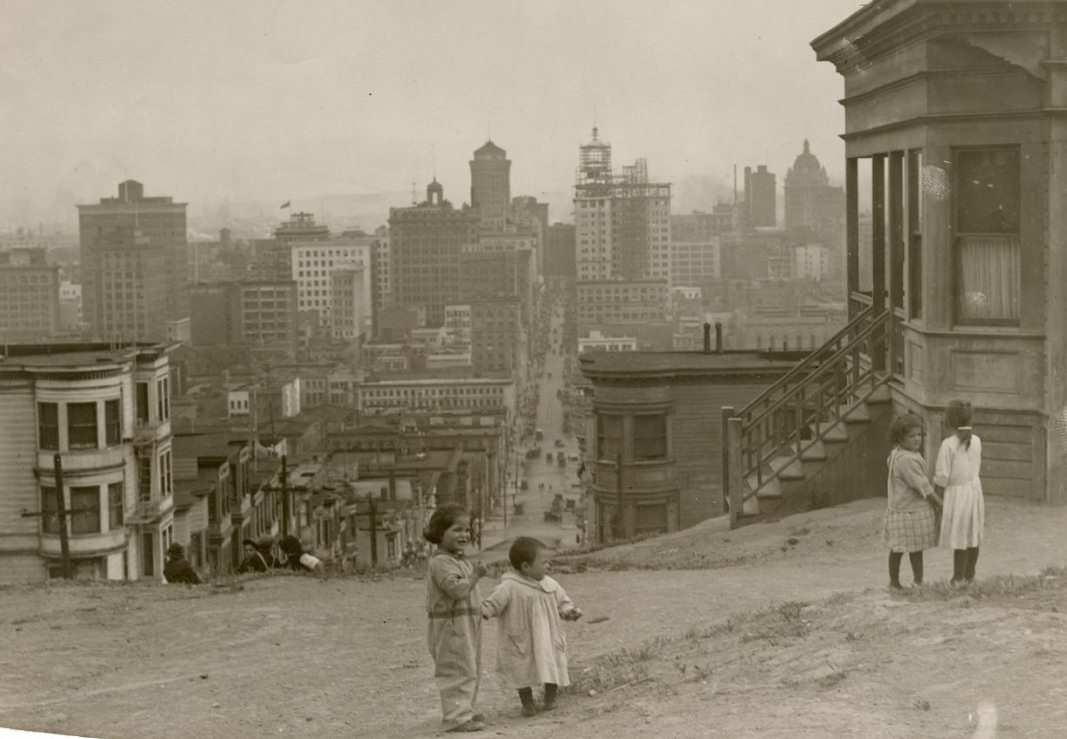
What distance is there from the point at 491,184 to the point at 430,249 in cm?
84

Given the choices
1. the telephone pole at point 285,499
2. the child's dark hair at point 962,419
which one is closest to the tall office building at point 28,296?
the telephone pole at point 285,499

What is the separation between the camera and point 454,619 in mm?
7328

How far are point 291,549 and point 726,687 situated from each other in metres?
5.33

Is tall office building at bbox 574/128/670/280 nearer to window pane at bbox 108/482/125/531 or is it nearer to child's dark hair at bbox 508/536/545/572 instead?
window pane at bbox 108/482/125/531

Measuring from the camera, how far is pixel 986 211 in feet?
32.0

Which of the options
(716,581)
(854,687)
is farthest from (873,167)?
(854,687)

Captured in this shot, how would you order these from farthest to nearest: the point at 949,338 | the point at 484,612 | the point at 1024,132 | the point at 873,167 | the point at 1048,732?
the point at 873,167 → the point at 949,338 → the point at 1024,132 → the point at 484,612 → the point at 1048,732

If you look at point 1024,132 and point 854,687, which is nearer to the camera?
point 854,687

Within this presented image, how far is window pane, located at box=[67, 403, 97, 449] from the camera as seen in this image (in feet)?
45.9

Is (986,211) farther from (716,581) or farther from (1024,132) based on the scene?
(716,581)

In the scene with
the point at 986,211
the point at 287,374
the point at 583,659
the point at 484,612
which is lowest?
the point at 583,659

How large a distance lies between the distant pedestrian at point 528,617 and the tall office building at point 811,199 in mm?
5177

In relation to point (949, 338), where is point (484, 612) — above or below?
below

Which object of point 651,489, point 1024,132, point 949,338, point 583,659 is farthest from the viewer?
point 651,489
